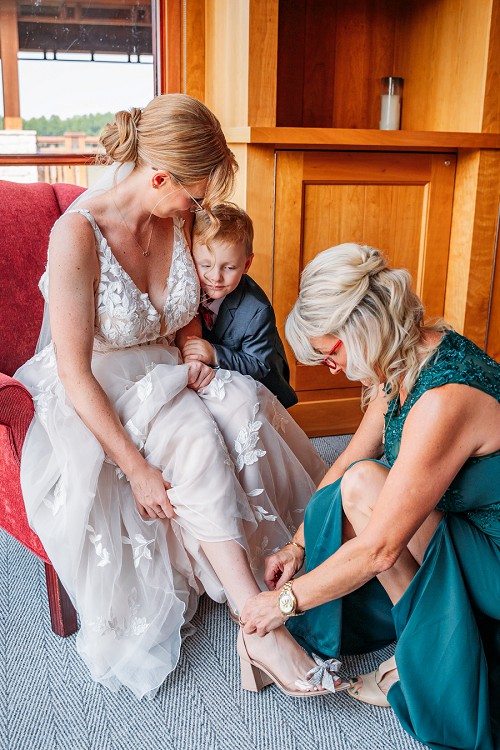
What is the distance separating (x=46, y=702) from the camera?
1.67 m

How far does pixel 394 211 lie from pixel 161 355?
1374mm

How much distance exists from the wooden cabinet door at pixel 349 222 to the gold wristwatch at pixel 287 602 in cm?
151

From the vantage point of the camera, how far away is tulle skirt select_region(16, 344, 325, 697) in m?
1.70

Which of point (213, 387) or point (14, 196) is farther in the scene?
point (14, 196)

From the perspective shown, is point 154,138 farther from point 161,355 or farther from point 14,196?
point 14,196

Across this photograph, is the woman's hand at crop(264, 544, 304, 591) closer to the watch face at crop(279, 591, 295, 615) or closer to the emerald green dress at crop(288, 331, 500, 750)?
the watch face at crop(279, 591, 295, 615)

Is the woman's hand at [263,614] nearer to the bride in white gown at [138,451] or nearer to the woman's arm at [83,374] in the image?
the bride in white gown at [138,451]

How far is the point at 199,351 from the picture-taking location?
2.05 metres

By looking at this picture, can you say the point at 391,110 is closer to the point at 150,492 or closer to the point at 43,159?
the point at 43,159

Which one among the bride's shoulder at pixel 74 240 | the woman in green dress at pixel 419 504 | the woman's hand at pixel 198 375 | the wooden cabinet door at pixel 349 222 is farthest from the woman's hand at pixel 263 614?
the wooden cabinet door at pixel 349 222

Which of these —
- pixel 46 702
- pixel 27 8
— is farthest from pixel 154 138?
pixel 27 8

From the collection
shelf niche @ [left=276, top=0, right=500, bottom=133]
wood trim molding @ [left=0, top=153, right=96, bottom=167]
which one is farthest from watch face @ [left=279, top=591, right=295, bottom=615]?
shelf niche @ [left=276, top=0, right=500, bottom=133]

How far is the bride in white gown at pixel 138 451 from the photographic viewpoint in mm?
1702

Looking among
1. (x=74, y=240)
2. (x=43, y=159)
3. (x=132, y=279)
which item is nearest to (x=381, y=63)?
→ (x=43, y=159)
